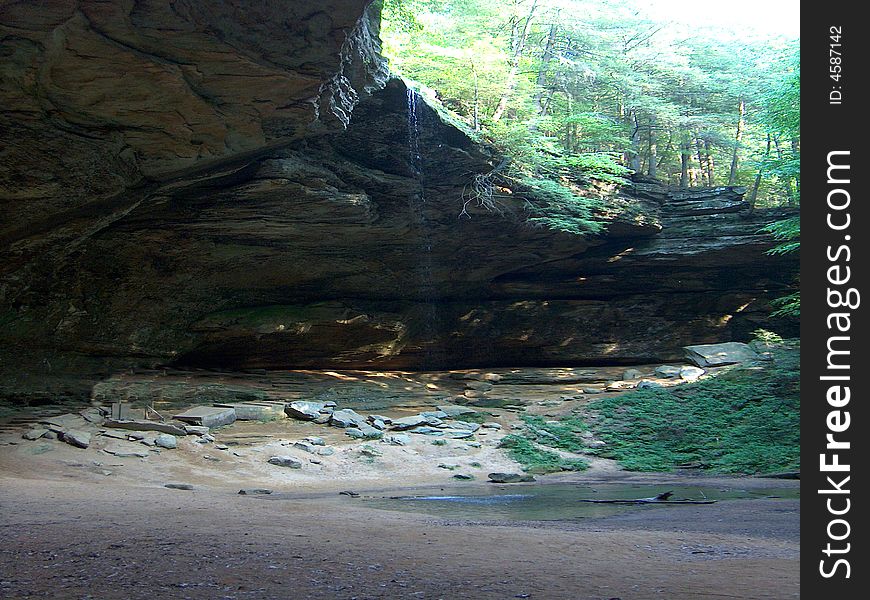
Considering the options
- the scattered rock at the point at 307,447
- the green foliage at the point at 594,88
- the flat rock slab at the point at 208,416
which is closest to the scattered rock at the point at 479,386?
the green foliage at the point at 594,88

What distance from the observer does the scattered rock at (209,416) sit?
11.7 m

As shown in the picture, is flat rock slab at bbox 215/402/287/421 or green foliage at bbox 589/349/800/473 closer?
green foliage at bbox 589/349/800/473

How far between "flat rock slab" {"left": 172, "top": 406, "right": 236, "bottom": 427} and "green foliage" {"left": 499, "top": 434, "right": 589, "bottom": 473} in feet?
18.8

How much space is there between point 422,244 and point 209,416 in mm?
6938

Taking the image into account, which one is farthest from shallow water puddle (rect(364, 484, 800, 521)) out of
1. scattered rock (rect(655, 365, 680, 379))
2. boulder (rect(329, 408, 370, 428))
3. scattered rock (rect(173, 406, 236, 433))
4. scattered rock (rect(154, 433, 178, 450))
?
scattered rock (rect(655, 365, 680, 379))

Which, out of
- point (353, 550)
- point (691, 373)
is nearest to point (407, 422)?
point (691, 373)

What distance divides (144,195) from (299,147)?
3001 millimetres

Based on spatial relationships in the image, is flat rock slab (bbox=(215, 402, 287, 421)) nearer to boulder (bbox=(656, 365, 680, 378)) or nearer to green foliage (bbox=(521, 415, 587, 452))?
green foliage (bbox=(521, 415, 587, 452))

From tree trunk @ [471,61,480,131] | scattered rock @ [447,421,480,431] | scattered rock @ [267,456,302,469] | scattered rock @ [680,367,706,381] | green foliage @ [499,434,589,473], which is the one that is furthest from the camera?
scattered rock @ [680,367,706,381]

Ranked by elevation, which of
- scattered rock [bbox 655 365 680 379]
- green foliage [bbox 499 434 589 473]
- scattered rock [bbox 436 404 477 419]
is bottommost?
green foliage [bbox 499 434 589 473]

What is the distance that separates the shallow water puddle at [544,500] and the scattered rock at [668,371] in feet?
25.2

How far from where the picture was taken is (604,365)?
61.2 feet

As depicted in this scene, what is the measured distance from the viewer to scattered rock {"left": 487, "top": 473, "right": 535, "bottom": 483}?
9.30 metres

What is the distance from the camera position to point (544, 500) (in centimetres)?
720
